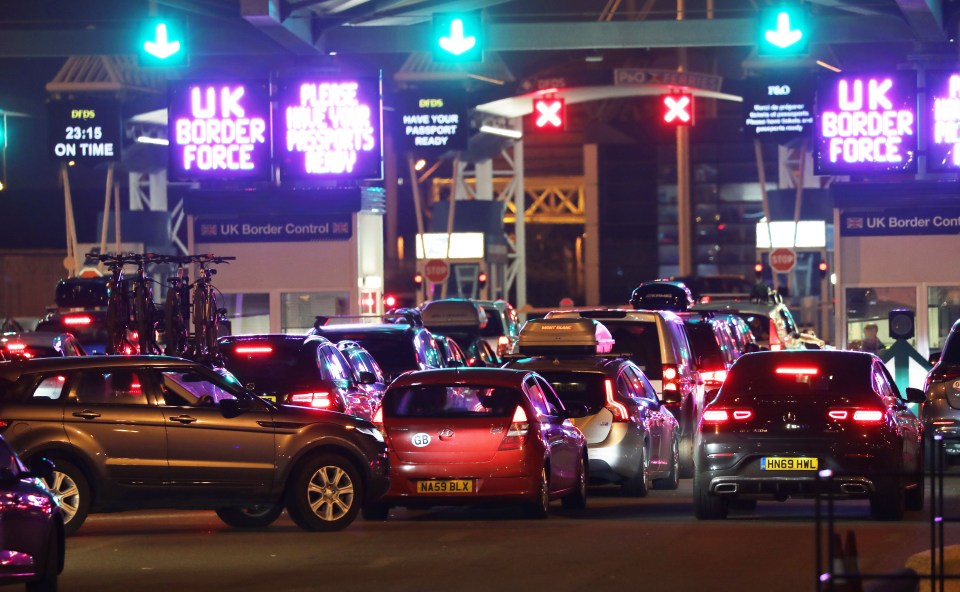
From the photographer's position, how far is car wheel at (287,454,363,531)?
49.2 feet

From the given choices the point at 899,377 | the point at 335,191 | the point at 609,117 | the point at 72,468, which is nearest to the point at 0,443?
the point at 72,468

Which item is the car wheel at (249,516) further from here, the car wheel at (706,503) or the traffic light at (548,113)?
the traffic light at (548,113)

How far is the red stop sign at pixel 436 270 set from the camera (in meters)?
43.2

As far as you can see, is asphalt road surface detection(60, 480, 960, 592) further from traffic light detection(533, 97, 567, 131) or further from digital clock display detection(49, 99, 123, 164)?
traffic light detection(533, 97, 567, 131)

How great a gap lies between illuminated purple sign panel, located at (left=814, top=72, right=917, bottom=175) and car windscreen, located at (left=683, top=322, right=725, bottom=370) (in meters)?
9.69

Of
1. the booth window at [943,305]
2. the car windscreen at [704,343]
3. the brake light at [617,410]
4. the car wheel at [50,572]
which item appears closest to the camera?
the car wheel at [50,572]

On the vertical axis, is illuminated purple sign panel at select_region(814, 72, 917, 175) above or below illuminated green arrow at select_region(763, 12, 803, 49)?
below

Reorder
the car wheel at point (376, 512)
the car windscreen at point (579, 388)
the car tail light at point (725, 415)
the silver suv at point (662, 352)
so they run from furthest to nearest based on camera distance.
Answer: the silver suv at point (662, 352) → the car windscreen at point (579, 388) → the car wheel at point (376, 512) → the car tail light at point (725, 415)

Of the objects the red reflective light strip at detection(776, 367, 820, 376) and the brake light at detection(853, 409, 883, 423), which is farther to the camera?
the red reflective light strip at detection(776, 367, 820, 376)

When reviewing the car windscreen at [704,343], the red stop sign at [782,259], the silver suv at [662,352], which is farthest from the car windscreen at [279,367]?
the red stop sign at [782,259]

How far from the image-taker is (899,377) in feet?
96.0

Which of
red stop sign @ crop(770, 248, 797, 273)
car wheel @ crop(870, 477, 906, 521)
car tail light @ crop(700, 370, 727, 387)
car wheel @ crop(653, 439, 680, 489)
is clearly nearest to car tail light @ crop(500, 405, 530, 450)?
car wheel @ crop(870, 477, 906, 521)

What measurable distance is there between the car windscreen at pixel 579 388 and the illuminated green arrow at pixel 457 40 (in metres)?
8.90

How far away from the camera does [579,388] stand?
18.4 meters
